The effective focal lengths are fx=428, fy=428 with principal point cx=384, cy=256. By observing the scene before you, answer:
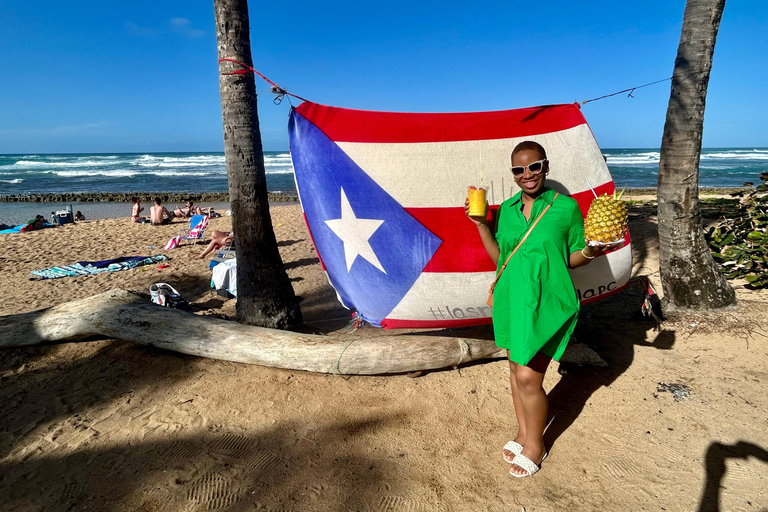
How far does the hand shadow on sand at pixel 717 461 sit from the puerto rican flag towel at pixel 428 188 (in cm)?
122

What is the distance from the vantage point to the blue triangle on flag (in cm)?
328

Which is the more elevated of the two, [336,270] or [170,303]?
[336,270]

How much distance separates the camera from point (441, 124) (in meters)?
3.32

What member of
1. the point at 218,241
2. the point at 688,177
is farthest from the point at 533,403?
the point at 218,241

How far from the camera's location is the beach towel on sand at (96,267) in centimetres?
802

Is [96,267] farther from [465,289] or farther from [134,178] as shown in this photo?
[134,178]

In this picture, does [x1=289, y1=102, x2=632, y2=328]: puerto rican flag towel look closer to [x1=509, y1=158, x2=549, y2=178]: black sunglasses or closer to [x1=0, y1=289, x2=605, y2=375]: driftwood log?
[x1=0, y1=289, x2=605, y2=375]: driftwood log

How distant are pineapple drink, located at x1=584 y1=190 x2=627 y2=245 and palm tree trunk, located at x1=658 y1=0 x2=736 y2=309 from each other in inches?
98.0

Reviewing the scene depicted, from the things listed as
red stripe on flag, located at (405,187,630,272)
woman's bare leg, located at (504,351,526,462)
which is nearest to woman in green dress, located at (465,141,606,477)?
woman's bare leg, located at (504,351,526,462)

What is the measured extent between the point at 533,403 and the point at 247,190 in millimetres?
3218

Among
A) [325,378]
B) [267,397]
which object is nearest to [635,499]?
[325,378]

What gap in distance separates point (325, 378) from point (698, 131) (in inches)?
165

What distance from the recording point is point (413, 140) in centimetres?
328

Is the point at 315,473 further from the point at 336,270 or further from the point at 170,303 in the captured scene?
the point at 170,303
